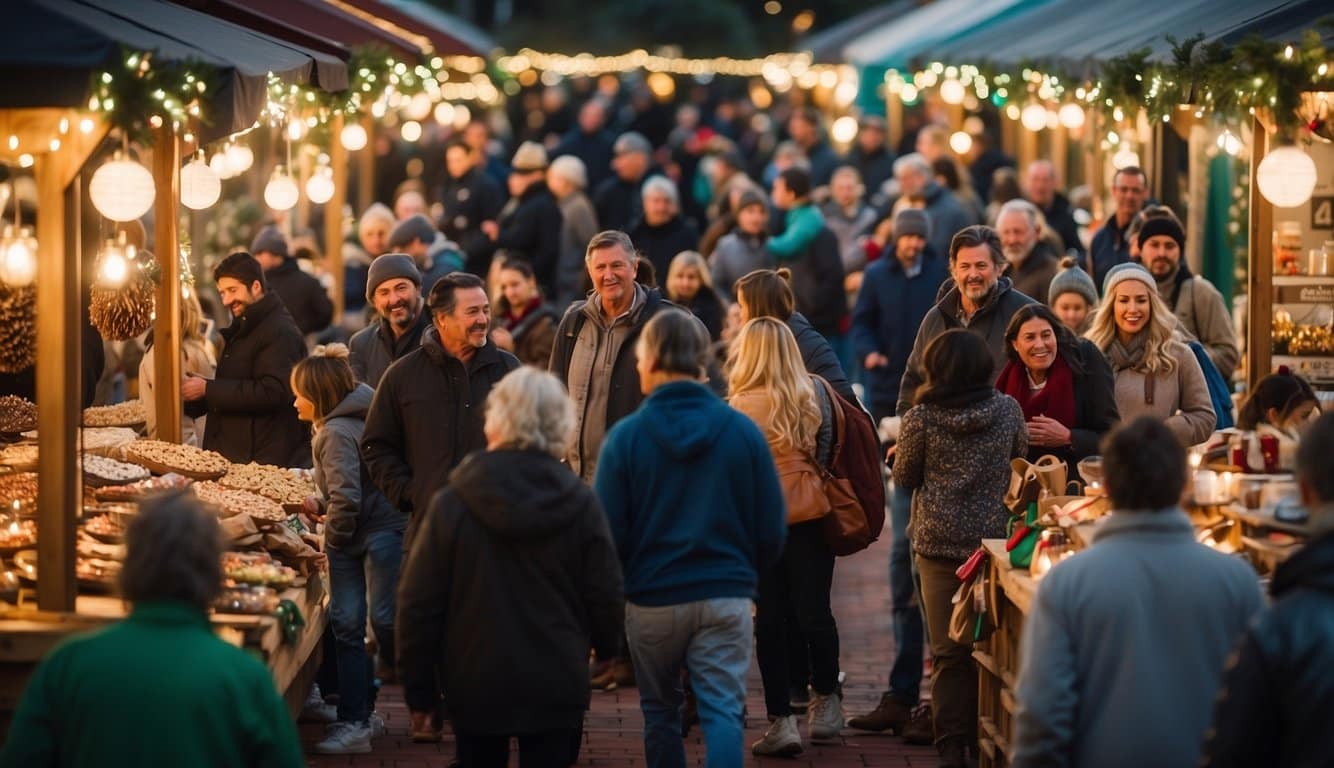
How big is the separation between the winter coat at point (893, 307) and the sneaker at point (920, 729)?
3827mm

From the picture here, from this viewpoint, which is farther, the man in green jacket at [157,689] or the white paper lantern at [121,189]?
the white paper lantern at [121,189]

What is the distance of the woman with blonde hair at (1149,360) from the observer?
29.6 feet

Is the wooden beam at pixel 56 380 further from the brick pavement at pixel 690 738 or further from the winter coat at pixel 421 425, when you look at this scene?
the brick pavement at pixel 690 738

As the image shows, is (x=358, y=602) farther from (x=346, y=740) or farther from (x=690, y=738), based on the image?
(x=690, y=738)

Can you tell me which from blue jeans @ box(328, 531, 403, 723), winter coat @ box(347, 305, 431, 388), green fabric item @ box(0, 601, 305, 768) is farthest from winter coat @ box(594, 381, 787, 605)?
winter coat @ box(347, 305, 431, 388)

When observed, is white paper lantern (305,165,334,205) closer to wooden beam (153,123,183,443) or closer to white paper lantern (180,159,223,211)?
A: white paper lantern (180,159,223,211)

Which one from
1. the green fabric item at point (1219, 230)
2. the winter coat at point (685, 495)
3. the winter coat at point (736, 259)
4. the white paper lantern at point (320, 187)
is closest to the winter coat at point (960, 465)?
the winter coat at point (685, 495)

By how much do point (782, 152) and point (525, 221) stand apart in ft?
23.0

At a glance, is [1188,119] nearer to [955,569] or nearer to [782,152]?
[955,569]

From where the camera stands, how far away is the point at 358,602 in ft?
28.1

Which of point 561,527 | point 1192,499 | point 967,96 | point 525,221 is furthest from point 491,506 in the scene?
point 967,96

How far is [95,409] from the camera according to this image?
9812 millimetres

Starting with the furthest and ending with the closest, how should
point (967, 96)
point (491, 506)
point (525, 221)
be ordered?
point (967, 96), point (525, 221), point (491, 506)

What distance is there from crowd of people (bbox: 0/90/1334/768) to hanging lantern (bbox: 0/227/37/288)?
141cm
